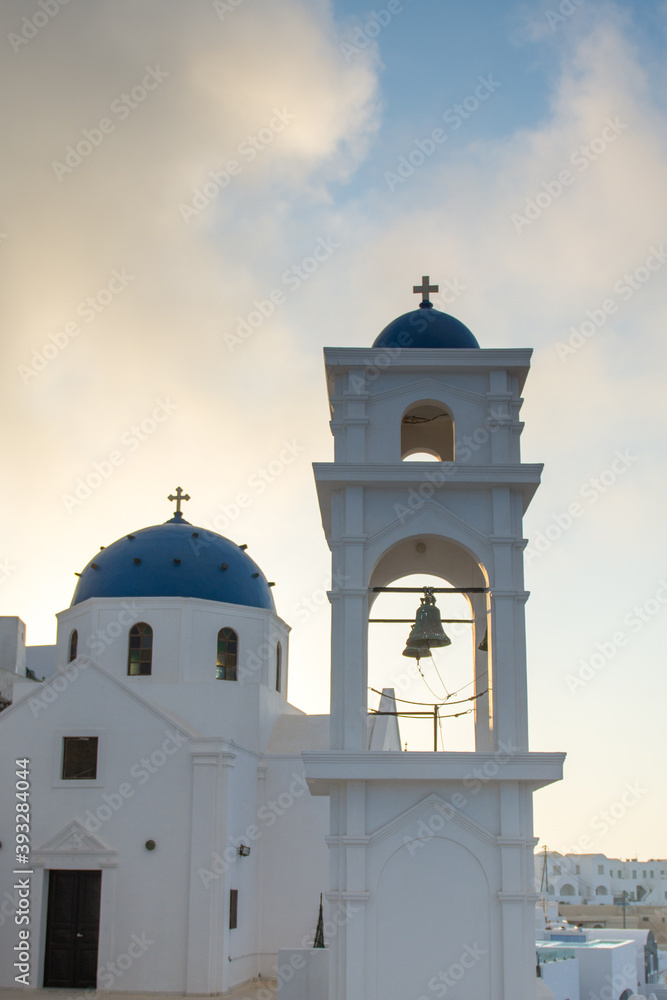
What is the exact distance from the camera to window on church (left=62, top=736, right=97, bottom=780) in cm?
1889

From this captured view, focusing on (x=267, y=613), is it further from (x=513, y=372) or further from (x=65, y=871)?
(x=513, y=372)

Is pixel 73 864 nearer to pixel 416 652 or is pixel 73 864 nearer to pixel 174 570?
pixel 174 570

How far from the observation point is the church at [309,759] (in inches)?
395

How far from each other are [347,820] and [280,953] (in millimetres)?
4365

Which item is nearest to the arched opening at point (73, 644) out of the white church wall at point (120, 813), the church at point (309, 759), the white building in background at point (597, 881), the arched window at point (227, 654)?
the church at point (309, 759)

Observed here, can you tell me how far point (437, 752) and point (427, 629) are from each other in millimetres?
1926

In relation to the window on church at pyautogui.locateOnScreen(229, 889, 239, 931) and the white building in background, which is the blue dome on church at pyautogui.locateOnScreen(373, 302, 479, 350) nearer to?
the window on church at pyautogui.locateOnScreen(229, 889, 239, 931)

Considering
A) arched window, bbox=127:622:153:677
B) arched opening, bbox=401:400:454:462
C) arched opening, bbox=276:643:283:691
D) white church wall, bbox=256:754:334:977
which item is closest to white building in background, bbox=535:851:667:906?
arched opening, bbox=276:643:283:691

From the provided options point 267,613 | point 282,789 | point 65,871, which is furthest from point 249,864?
point 267,613

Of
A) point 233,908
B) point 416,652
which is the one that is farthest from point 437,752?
point 233,908

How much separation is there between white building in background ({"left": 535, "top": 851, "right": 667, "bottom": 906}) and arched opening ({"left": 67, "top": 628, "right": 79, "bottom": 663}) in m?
80.6

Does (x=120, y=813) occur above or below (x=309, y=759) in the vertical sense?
below

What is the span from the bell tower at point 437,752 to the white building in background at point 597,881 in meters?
88.5

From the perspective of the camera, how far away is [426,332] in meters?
12.1
